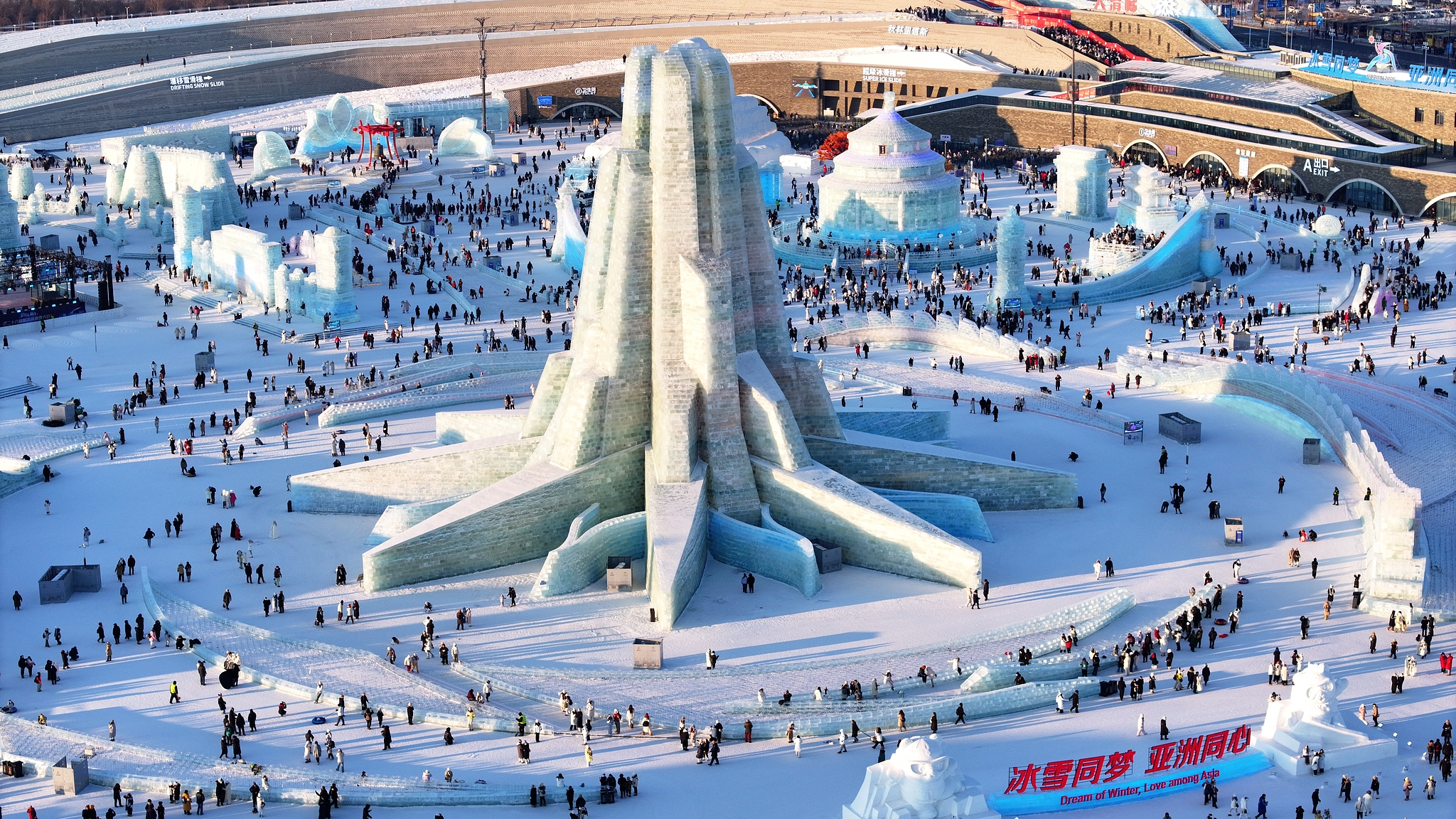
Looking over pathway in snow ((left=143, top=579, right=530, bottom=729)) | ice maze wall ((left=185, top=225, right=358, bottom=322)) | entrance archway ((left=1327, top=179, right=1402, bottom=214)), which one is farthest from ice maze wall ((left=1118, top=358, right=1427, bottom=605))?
entrance archway ((left=1327, top=179, right=1402, bottom=214))

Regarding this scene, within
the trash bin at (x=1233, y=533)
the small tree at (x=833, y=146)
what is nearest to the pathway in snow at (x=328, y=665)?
the trash bin at (x=1233, y=533)

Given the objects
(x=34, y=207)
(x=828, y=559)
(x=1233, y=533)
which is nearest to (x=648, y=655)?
(x=828, y=559)

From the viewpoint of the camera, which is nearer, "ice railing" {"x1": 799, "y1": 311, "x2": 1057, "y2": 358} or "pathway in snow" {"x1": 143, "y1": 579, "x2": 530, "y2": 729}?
"pathway in snow" {"x1": 143, "y1": 579, "x2": 530, "y2": 729}

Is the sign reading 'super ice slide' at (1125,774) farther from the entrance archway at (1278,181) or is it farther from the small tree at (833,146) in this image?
the small tree at (833,146)

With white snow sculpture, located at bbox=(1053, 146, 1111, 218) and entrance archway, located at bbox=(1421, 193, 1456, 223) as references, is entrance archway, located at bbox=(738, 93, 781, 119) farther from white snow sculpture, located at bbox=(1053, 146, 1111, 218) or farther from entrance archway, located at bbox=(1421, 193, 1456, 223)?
entrance archway, located at bbox=(1421, 193, 1456, 223)

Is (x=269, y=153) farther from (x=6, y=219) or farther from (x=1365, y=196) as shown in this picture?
(x=1365, y=196)
